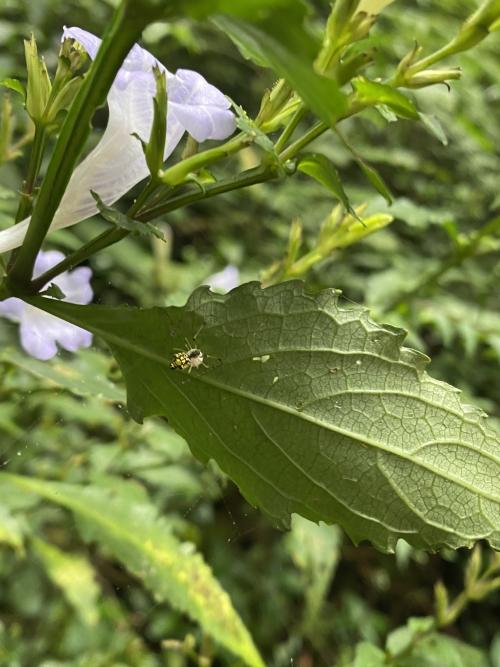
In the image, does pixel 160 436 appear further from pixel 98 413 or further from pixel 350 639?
pixel 350 639

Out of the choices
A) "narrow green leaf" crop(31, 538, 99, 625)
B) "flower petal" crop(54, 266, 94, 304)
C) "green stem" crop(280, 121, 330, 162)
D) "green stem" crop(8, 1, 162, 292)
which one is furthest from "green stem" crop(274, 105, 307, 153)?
"narrow green leaf" crop(31, 538, 99, 625)

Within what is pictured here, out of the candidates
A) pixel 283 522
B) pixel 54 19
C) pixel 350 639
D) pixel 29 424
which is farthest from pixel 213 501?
pixel 283 522

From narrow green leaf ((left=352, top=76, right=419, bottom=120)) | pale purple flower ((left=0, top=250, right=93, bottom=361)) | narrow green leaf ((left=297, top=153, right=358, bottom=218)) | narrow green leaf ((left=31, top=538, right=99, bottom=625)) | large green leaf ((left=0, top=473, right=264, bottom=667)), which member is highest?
narrow green leaf ((left=352, top=76, right=419, bottom=120))

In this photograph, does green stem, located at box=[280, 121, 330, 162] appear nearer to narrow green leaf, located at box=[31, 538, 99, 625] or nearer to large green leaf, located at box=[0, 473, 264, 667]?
large green leaf, located at box=[0, 473, 264, 667]

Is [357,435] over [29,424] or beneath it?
over

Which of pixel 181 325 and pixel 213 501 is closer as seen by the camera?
pixel 181 325
